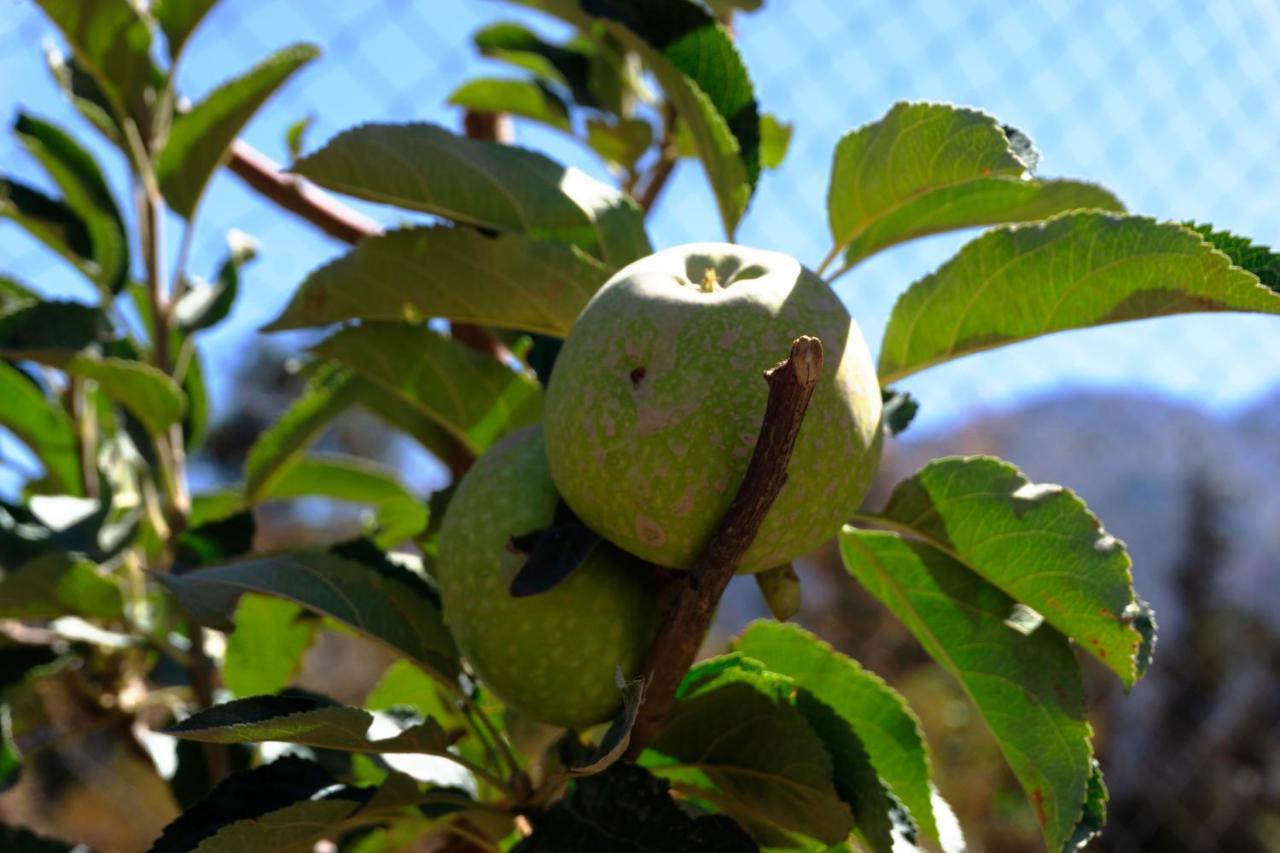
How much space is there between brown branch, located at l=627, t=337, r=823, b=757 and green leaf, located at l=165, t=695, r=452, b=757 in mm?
99

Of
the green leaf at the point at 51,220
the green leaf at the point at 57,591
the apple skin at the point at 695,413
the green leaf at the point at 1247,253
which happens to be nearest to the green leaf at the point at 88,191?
the green leaf at the point at 51,220

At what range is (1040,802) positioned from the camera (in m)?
0.55

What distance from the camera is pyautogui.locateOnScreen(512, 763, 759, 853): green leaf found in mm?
519

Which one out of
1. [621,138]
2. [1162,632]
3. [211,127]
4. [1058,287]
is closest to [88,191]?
[211,127]

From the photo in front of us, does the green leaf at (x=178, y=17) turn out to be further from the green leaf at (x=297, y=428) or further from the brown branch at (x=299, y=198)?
the green leaf at (x=297, y=428)

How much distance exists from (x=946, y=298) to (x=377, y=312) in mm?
283

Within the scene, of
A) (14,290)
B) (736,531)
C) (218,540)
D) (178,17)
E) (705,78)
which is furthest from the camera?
(14,290)

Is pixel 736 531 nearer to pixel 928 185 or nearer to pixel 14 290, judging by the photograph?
pixel 928 185

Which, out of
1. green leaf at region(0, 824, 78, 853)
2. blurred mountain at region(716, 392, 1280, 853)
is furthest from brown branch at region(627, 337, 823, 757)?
blurred mountain at region(716, 392, 1280, 853)

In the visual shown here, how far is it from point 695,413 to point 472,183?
23cm

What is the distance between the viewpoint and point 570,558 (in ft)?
1.64

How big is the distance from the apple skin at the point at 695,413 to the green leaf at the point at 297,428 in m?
0.35

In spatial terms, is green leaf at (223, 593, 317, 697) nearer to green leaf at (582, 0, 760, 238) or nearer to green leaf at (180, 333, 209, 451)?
green leaf at (180, 333, 209, 451)

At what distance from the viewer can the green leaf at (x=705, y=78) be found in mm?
635
